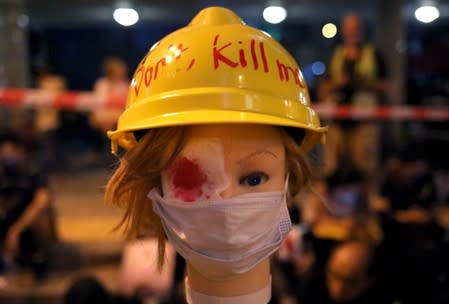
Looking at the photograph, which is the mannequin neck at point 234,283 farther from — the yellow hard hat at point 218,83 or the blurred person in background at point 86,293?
the blurred person in background at point 86,293

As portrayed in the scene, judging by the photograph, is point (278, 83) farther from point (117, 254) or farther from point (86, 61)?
point (86, 61)

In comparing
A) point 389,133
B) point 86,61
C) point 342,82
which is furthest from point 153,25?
point 342,82

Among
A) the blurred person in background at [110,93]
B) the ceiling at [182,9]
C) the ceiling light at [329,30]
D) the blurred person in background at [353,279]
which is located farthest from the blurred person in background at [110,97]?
the ceiling light at [329,30]

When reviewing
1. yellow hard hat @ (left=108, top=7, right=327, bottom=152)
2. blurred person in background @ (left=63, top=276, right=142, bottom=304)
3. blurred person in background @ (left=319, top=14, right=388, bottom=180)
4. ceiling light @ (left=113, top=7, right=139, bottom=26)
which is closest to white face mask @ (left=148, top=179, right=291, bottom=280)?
yellow hard hat @ (left=108, top=7, right=327, bottom=152)

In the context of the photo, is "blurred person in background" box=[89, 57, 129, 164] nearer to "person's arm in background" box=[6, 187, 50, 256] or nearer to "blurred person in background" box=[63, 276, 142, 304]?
"person's arm in background" box=[6, 187, 50, 256]

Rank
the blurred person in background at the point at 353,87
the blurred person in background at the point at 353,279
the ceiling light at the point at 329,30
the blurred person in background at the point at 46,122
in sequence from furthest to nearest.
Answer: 1. the ceiling light at the point at 329,30
2. the blurred person in background at the point at 46,122
3. the blurred person in background at the point at 353,87
4. the blurred person in background at the point at 353,279

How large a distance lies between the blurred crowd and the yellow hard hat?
34cm

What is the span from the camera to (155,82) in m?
1.03

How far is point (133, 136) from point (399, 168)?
3.00 metres

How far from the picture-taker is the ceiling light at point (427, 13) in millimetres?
7027

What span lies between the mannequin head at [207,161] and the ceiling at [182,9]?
19.9 feet

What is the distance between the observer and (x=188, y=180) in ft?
3.37

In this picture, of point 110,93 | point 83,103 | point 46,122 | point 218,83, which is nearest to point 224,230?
point 218,83

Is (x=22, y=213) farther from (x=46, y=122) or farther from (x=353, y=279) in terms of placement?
(x=46, y=122)
